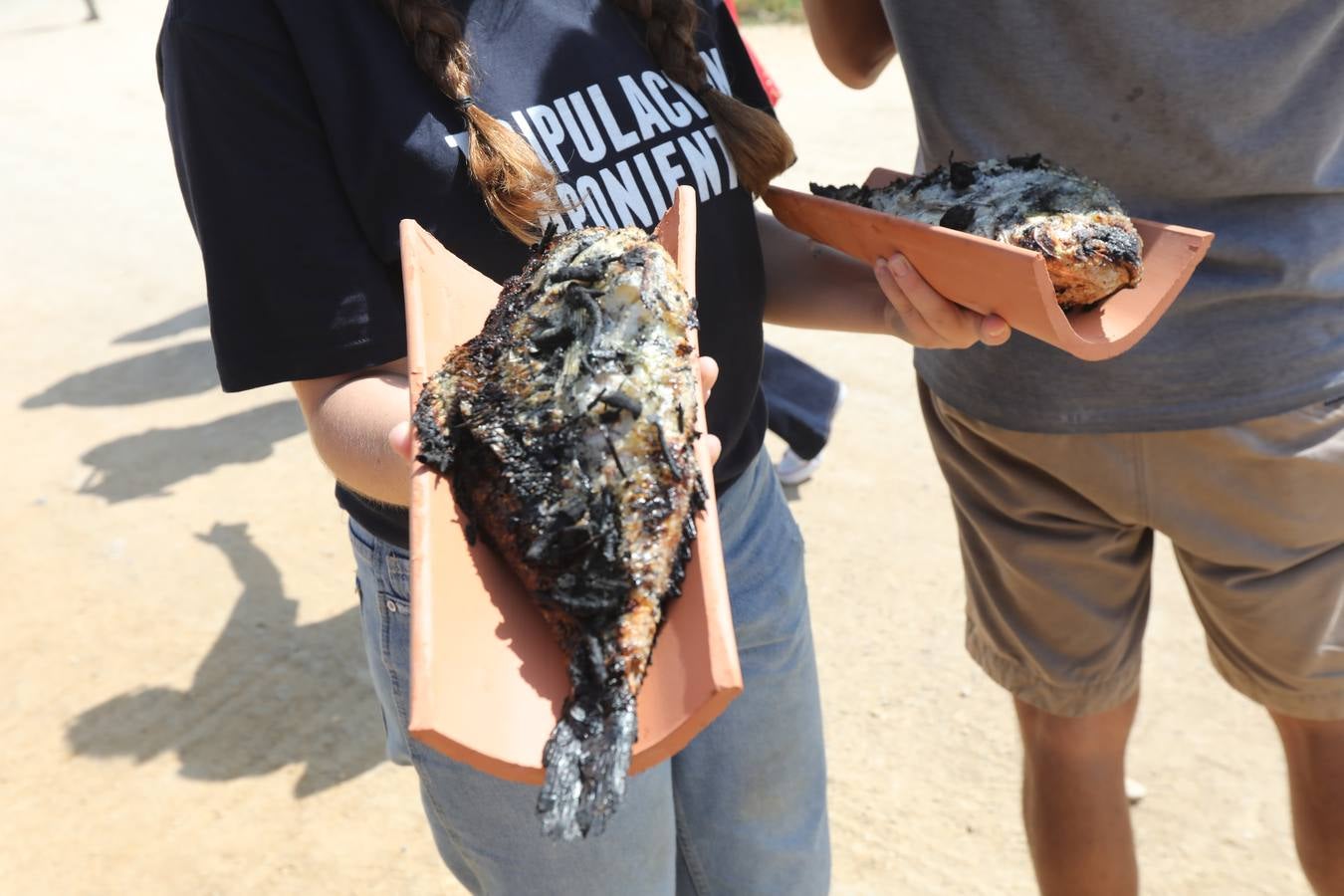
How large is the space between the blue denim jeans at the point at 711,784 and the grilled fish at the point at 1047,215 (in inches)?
21.2

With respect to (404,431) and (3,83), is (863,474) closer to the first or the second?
(404,431)

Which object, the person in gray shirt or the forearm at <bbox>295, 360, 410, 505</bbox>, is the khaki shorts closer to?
the person in gray shirt

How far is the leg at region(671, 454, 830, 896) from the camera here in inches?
70.7

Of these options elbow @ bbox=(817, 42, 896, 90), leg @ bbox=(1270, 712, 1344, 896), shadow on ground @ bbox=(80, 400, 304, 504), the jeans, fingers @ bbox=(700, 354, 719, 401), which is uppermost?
elbow @ bbox=(817, 42, 896, 90)

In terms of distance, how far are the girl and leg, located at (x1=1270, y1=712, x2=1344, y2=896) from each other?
3.03ft

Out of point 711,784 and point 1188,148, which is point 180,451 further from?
point 1188,148

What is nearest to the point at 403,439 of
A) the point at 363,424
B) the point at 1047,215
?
the point at 363,424

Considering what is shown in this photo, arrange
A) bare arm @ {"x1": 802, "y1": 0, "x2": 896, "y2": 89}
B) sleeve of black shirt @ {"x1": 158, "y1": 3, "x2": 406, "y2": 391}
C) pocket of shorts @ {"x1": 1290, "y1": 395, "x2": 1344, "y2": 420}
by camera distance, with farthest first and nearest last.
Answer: bare arm @ {"x1": 802, "y1": 0, "x2": 896, "y2": 89}
pocket of shorts @ {"x1": 1290, "y1": 395, "x2": 1344, "y2": 420}
sleeve of black shirt @ {"x1": 158, "y1": 3, "x2": 406, "y2": 391}

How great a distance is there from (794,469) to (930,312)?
8.50 feet

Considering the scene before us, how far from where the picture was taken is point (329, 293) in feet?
4.58

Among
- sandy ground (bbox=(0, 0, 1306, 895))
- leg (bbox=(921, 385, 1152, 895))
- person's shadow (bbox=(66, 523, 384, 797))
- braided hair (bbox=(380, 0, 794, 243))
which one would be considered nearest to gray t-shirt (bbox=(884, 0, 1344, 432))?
leg (bbox=(921, 385, 1152, 895))

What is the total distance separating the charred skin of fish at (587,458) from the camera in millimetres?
1089

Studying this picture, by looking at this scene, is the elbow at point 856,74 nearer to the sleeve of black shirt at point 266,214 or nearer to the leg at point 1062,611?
the leg at point 1062,611

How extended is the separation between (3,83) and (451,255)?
12297mm
